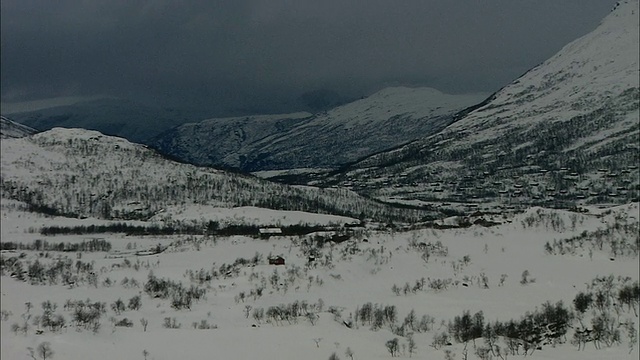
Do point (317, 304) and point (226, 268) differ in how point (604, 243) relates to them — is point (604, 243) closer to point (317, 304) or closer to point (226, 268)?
point (317, 304)

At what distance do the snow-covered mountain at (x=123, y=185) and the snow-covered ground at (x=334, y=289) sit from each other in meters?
96.9

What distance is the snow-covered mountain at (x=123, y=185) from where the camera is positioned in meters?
139

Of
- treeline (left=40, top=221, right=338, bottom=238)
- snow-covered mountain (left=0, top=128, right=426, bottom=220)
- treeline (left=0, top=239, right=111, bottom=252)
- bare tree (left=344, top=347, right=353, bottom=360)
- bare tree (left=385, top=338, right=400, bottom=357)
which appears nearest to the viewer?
bare tree (left=344, top=347, right=353, bottom=360)

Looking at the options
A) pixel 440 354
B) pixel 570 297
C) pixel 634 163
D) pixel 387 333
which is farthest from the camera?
pixel 634 163

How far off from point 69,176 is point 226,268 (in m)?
141

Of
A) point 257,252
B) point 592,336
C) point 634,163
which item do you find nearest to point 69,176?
point 257,252

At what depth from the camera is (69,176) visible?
156m

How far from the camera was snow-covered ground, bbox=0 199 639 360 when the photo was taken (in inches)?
572

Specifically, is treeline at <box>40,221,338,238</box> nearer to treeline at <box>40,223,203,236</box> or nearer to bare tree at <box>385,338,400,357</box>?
treeline at <box>40,223,203,236</box>

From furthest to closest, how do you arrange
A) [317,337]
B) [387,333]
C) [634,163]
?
1. [634,163]
2. [387,333]
3. [317,337]

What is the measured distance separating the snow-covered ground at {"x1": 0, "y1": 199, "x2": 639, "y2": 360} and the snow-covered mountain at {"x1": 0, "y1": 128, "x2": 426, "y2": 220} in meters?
96.9

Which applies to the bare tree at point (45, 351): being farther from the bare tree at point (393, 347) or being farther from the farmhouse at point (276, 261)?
the farmhouse at point (276, 261)

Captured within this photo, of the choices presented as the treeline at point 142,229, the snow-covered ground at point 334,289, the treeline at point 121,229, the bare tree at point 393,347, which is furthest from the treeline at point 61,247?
the bare tree at point 393,347

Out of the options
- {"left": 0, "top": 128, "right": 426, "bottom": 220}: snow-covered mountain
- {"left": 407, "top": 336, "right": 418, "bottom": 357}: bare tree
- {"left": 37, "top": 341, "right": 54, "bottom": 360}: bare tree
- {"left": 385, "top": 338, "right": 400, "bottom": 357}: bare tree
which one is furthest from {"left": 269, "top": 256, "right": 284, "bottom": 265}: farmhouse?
{"left": 0, "top": 128, "right": 426, "bottom": 220}: snow-covered mountain
